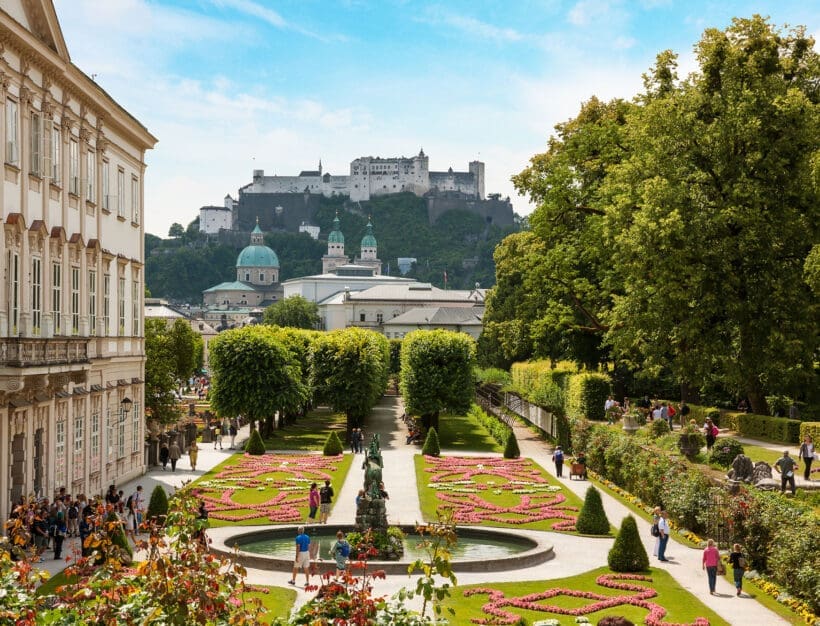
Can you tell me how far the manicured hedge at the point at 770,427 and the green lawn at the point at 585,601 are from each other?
41.6 feet

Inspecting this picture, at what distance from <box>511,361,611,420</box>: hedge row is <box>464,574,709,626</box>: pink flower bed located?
81.0ft

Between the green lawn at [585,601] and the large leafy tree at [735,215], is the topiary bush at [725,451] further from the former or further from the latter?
the green lawn at [585,601]

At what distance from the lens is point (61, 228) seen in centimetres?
3159

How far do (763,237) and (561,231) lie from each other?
15.7 m

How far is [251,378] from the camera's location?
190 ft

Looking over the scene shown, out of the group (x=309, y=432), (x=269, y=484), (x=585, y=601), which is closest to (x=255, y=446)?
(x=269, y=484)

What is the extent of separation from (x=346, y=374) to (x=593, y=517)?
31370 millimetres

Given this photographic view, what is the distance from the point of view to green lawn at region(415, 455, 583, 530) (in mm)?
A: 34438

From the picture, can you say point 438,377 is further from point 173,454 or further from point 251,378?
point 173,454

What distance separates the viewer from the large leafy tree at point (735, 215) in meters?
37.7

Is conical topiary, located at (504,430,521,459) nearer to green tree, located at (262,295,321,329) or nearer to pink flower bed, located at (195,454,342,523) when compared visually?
pink flower bed, located at (195,454,342,523)

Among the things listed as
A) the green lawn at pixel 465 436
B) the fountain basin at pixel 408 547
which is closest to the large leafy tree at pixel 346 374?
the green lawn at pixel 465 436

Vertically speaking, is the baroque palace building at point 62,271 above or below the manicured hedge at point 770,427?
above

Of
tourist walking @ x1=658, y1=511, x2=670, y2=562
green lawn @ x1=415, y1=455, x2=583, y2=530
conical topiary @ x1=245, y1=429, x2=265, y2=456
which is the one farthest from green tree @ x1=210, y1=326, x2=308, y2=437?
tourist walking @ x1=658, y1=511, x2=670, y2=562
